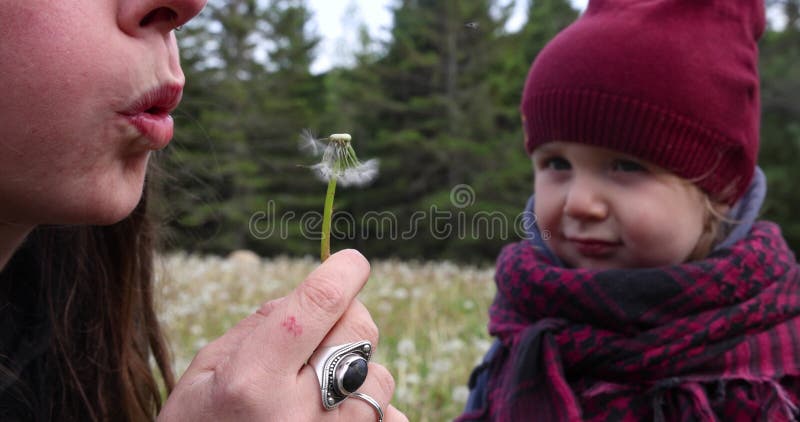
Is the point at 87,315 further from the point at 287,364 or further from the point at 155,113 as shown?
the point at 287,364

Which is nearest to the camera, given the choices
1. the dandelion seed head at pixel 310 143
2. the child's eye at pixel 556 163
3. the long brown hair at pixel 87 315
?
the dandelion seed head at pixel 310 143

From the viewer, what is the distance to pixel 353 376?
1167mm

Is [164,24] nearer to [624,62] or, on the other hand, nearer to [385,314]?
[624,62]

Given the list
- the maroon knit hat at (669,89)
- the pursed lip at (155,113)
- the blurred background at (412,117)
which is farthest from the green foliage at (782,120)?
the pursed lip at (155,113)

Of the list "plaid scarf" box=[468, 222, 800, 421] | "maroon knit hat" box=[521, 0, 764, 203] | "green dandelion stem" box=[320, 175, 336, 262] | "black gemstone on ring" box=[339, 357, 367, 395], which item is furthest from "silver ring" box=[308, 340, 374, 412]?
"maroon knit hat" box=[521, 0, 764, 203]

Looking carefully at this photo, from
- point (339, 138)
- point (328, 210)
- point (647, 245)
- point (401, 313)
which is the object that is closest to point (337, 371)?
point (328, 210)

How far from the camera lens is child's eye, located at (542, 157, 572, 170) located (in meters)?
2.33

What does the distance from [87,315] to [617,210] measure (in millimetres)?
1553

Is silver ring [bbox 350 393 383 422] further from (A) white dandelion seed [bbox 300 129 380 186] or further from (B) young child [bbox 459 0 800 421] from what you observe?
(B) young child [bbox 459 0 800 421]

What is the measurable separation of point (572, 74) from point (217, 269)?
5.72 m

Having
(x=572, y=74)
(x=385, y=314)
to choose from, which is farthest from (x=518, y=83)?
(x=572, y=74)

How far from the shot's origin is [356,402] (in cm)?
122

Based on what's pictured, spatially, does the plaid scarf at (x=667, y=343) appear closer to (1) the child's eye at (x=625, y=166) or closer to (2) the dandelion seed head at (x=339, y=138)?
(1) the child's eye at (x=625, y=166)

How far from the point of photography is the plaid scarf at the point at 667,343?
1933mm
